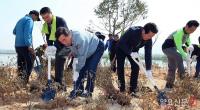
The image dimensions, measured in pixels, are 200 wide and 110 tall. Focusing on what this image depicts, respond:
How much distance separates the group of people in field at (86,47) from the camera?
6762mm

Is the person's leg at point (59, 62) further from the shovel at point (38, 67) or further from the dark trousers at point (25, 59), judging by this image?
the shovel at point (38, 67)

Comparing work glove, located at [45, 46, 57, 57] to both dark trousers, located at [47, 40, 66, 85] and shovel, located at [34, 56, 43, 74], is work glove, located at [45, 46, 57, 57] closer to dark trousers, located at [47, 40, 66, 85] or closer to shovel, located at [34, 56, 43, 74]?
dark trousers, located at [47, 40, 66, 85]

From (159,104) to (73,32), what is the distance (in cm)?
171

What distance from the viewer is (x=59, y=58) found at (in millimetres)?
7332

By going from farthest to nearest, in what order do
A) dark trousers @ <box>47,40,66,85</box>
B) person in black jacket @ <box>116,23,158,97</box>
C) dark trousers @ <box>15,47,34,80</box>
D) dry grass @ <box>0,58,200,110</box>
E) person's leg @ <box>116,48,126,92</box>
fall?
dark trousers @ <box>15,47,34,80</box>, person's leg @ <box>116,48,126,92</box>, person in black jacket @ <box>116,23,158,97</box>, dark trousers @ <box>47,40,66,85</box>, dry grass @ <box>0,58,200,110</box>

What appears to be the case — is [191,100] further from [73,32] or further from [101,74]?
[73,32]

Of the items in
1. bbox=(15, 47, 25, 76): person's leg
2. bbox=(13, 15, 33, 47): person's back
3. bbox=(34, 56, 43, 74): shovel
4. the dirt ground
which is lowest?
the dirt ground

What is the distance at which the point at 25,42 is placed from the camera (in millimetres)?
8141

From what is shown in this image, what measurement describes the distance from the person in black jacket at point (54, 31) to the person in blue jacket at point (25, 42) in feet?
0.94

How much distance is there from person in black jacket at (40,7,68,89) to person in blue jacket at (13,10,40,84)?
Answer: 0.29 metres

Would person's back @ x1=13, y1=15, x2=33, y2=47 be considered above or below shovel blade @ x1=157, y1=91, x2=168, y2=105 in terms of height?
above

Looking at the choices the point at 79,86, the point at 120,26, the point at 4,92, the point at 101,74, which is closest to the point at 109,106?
the point at 79,86

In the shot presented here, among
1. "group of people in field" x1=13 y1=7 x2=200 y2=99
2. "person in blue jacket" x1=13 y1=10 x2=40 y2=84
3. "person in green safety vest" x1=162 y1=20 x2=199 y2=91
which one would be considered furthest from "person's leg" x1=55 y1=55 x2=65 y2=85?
"person in green safety vest" x1=162 y1=20 x2=199 y2=91

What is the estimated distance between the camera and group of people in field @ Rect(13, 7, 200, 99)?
6.76m
